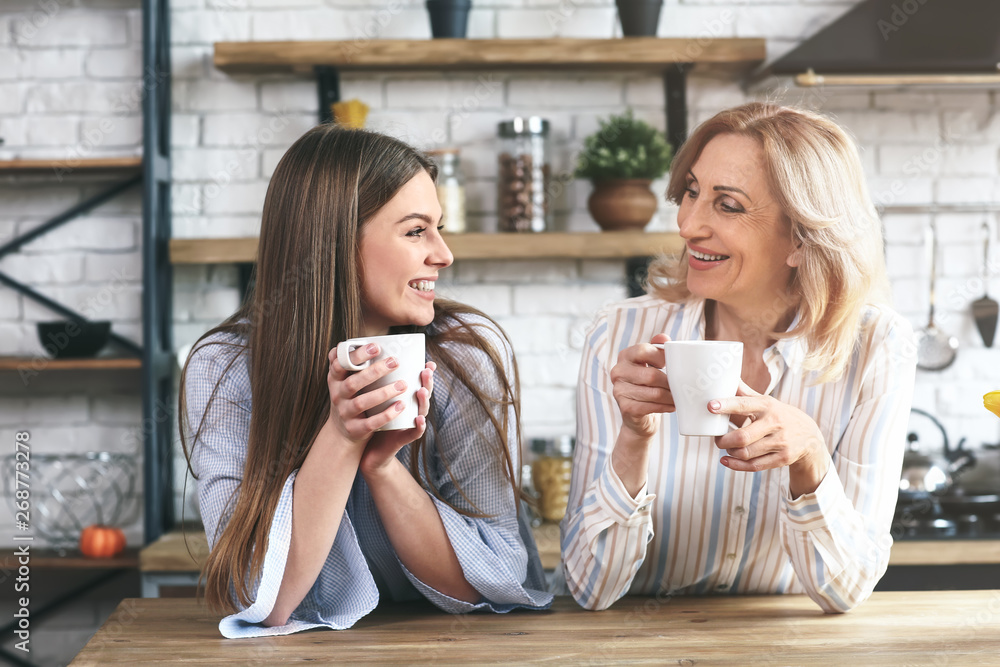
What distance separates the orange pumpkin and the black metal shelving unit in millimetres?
96

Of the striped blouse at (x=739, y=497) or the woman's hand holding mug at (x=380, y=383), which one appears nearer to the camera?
the woman's hand holding mug at (x=380, y=383)

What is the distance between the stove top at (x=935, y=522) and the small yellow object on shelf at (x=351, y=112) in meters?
1.61

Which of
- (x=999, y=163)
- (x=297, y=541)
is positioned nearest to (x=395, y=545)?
(x=297, y=541)

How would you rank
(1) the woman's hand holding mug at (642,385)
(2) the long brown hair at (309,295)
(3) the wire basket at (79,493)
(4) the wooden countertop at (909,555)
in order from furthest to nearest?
(3) the wire basket at (79,493) → (4) the wooden countertop at (909,555) → (2) the long brown hair at (309,295) → (1) the woman's hand holding mug at (642,385)

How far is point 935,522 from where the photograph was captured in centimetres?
209

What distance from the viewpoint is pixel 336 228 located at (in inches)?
47.8

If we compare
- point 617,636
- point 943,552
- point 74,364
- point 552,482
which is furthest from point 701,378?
point 74,364

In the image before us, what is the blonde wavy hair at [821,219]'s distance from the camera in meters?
1.23

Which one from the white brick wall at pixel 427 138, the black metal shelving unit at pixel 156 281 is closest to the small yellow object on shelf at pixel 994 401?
the white brick wall at pixel 427 138

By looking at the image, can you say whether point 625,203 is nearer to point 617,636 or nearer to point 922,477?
point 922,477

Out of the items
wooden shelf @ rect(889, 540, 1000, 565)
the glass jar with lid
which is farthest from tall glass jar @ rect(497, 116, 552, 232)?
wooden shelf @ rect(889, 540, 1000, 565)

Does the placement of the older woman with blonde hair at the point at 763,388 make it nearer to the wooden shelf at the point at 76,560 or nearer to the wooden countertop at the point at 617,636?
the wooden countertop at the point at 617,636

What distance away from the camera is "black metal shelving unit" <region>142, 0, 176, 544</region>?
2273 mm

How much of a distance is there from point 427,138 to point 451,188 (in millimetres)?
256
